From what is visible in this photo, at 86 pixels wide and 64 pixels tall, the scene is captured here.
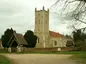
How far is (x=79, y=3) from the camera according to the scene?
1555 centimetres

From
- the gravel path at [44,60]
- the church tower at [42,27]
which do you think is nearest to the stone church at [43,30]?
the church tower at [42,27]

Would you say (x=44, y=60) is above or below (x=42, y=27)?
below

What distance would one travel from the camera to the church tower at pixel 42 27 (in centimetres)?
11619

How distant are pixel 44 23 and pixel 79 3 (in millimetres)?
101734

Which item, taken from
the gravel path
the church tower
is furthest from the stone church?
the gravel path

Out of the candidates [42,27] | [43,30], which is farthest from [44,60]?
[42,27]

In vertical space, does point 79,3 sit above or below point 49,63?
above

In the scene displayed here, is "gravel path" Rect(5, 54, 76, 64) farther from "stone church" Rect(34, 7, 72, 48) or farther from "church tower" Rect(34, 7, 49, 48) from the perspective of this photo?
"church tower" Rect(34, 7, 49, 48)

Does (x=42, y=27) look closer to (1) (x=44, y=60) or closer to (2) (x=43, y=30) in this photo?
(2) (x=43, y=30)

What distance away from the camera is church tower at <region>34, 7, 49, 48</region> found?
381 ft

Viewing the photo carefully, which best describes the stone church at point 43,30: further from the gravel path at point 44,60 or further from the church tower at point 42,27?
the gravel path at point 44,60

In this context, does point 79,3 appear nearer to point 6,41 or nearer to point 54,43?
point 6,41

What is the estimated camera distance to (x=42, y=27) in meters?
117

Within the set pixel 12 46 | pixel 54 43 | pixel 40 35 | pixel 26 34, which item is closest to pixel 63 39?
pixel 54 43
